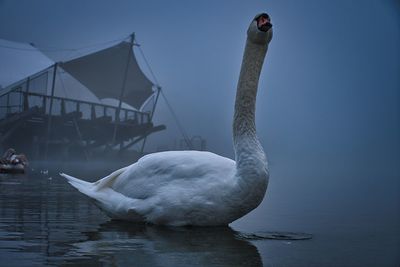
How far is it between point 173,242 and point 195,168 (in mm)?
934

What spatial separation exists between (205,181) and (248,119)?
0.73 metres

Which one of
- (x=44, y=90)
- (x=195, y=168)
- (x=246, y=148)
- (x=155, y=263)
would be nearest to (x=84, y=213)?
(x=195, y=168)

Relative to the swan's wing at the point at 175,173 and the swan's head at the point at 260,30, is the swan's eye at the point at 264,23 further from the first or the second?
the swan's wing at the point at 175,173

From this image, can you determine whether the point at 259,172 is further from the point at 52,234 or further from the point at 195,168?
the point at 52,234

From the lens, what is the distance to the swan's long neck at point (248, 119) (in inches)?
188

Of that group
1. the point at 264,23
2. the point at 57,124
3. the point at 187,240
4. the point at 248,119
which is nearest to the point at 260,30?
the point at 264,23

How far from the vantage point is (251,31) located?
5.19 meters

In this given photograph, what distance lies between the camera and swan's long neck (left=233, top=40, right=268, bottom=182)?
4773mm

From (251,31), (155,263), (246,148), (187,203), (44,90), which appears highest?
(44,90)

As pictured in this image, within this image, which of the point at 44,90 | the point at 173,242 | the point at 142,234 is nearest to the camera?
the point at 173,242

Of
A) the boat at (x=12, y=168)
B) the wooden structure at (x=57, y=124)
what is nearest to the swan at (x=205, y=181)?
the boat at (x=12, y=168)

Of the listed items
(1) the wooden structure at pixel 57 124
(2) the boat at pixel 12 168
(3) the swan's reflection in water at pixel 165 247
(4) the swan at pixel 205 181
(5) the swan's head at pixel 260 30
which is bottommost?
(3) the swan's reflection in water at pixel 165 247

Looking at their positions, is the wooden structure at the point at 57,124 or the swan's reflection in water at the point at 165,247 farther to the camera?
the wooden structure at the point at 57,124

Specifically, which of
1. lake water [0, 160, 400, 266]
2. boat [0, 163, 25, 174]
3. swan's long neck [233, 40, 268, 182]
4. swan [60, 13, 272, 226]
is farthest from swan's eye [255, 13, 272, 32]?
boat [0, 163, 25, 174]
